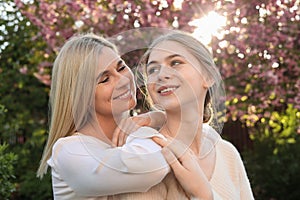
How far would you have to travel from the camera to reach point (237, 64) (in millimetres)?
5324

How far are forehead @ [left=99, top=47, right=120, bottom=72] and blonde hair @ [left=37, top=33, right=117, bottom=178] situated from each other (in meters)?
0.01

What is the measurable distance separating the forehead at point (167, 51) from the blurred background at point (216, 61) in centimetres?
211

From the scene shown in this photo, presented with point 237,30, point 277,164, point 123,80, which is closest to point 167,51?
point 123,80

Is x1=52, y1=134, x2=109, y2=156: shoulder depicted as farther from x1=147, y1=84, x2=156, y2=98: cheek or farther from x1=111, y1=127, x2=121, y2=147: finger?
x1=147, y1=84, x2=156, y2=98: cheek

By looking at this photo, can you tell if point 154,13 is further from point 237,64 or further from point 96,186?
point 96,186

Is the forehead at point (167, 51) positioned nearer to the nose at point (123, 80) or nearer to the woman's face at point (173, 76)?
the woman's face at point (173, 76)

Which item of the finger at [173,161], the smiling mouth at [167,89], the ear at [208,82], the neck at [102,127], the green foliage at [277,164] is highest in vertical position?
the smiling mouth at [167,89]

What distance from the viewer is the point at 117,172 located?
1.94 meters

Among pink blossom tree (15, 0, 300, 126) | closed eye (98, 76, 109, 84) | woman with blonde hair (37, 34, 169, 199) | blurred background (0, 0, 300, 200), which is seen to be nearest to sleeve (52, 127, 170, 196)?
woman with blonde hair (37, 34, 169, 199)

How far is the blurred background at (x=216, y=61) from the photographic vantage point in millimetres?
4863

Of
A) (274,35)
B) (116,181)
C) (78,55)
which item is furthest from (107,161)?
(274,35)

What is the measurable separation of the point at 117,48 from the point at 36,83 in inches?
198

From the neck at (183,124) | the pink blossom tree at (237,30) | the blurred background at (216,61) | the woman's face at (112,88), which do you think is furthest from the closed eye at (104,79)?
the pink blossom tree at (237,30)

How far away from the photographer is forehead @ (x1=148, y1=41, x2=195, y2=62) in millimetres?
2047
